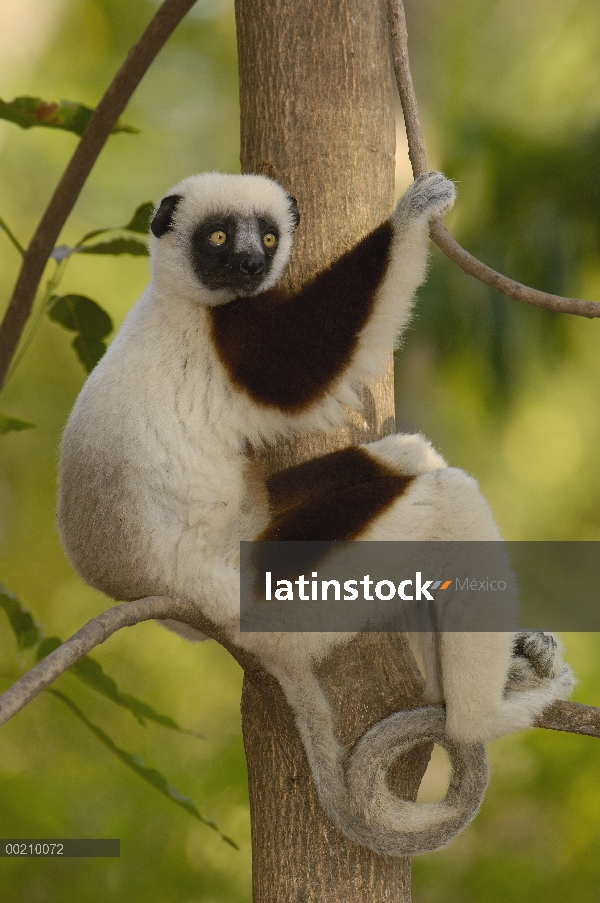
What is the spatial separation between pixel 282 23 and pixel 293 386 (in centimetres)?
130

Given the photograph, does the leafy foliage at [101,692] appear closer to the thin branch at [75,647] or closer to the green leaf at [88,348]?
the thin branch at [75,647]

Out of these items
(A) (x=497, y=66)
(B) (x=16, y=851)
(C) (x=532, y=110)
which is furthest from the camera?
(A) (x=497, y=66)

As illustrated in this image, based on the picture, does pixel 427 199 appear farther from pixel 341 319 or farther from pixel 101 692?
pixel 101 692

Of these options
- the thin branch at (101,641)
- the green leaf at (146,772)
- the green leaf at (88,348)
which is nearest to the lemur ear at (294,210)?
the green leaf at (88,348)

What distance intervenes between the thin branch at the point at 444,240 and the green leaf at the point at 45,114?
0.91 m

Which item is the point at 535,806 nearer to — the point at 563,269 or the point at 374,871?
the point at 563,269

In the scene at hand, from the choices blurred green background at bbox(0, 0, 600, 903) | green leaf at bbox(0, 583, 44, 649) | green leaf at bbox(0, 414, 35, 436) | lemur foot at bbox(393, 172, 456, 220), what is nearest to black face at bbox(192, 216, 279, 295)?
lemur foot at bbox(393, 172, 456, 220)

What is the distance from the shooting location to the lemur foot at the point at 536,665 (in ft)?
8.21

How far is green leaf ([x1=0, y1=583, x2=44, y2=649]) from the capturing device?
2.62 meters

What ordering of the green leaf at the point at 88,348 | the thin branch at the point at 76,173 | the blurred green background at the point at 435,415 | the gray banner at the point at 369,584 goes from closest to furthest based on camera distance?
the gray banner at the point at 369,584 < the thin branch at the point at 76,173 < the green leaf at the point at 88,348 < the blurred green background at the point at 435,415

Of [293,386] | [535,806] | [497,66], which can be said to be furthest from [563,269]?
[293,386]

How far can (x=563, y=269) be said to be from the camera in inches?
304

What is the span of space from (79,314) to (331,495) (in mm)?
1205

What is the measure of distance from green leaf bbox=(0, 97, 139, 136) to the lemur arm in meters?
0.91
